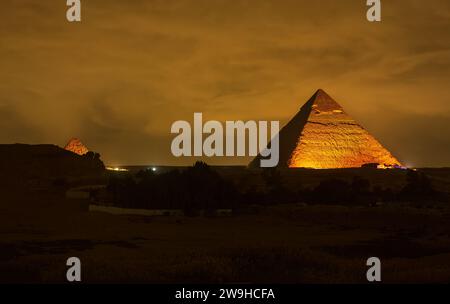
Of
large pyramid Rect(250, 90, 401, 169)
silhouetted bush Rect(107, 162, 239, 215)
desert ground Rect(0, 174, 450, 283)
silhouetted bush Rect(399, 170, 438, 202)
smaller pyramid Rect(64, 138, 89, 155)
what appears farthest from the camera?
large pyramid Rect(250, 90, 401, 169)

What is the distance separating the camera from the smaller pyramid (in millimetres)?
94875

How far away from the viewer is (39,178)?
189 feet

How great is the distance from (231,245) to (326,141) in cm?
9090

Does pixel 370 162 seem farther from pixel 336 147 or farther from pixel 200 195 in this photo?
pixel 200 195

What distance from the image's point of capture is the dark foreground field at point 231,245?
45.0ft

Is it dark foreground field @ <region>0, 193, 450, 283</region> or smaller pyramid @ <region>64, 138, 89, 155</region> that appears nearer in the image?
dark foreground field @ <region>0, 193, 450, 283</region>

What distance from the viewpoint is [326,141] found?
10900cm

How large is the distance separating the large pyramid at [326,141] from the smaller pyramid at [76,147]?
27.1 m

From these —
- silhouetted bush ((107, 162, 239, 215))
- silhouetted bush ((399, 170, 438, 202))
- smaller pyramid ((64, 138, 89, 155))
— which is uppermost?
smaller pyramid ((64, 138, 89, 155))

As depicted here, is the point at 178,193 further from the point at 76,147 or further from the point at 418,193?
the point at 76,147

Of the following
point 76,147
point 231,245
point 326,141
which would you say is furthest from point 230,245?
point 326,141

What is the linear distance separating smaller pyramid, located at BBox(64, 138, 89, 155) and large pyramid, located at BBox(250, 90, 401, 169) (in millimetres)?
27096

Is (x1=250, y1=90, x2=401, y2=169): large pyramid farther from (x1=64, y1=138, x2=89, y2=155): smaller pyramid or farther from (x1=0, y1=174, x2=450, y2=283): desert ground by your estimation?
(x1=0, y1=174, x2=450, y2=283): desert ground

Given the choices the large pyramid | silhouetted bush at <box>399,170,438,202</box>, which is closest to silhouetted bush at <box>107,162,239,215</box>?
silhouetted bush at <box>399,170,438,202</box>
